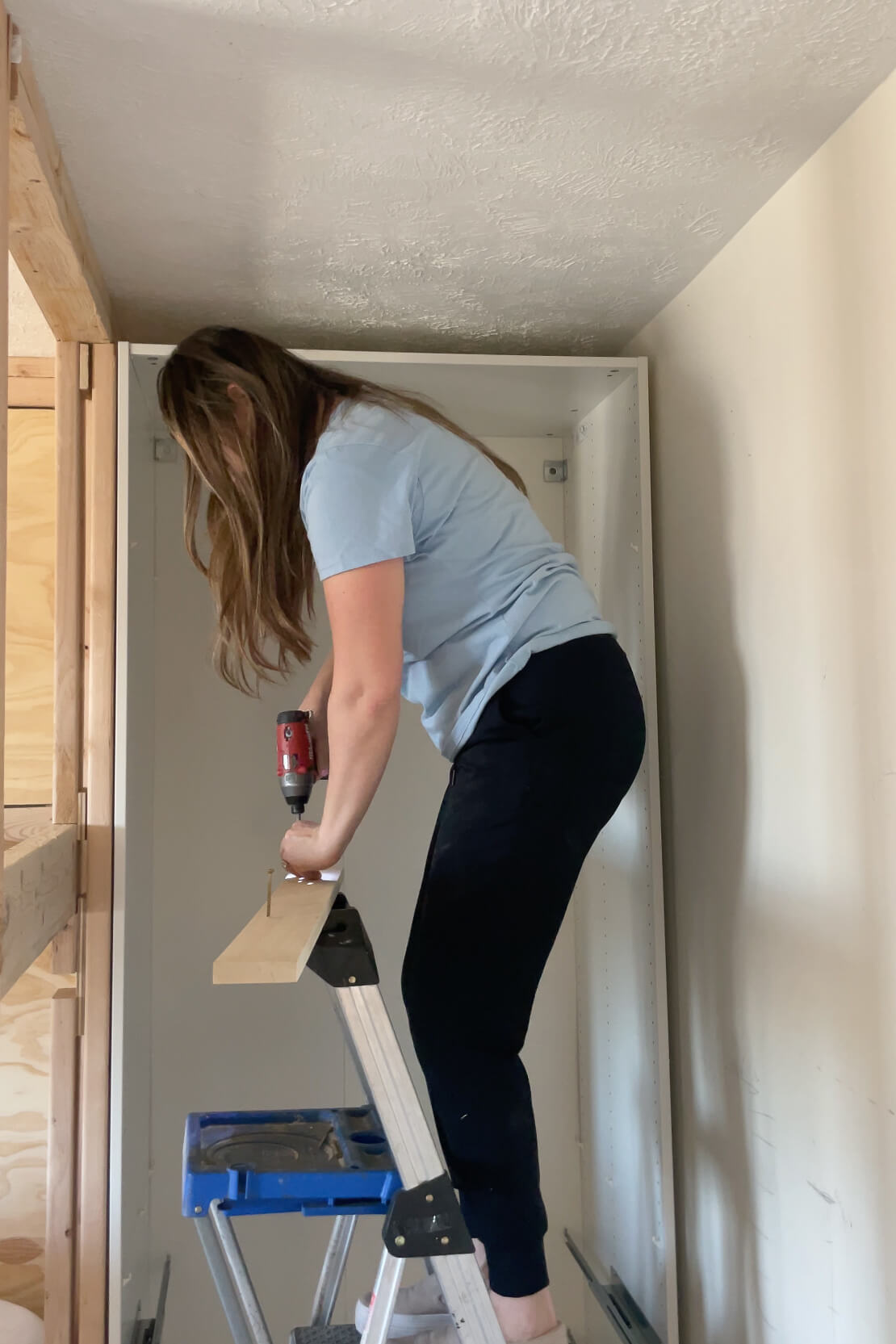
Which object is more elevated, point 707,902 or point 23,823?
point 23,823

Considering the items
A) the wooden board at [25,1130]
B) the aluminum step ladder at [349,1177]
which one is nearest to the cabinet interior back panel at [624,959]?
the aluminum step ladder at [349,1177]

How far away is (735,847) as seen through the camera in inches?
61.6

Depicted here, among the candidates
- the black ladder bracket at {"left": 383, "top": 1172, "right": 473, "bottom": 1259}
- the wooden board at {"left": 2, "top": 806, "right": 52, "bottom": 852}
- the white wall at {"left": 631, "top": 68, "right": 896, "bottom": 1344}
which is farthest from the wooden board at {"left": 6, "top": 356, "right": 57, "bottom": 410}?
the black ladder bracket at {"left": 383, "top": 1172, "right": 473, "bottom": 1259}

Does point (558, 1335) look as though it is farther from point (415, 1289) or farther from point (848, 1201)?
point (848, 1201)

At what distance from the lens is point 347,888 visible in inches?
84.4

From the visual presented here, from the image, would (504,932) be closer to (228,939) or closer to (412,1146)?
(412,1146)

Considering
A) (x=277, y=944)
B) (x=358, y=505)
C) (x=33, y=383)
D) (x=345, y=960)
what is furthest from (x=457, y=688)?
(x=33, y=383)

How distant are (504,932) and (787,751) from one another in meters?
0.50

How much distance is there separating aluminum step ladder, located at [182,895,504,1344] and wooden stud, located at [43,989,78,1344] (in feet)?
1.19

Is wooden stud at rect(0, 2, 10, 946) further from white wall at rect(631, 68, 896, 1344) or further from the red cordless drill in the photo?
white wall at rect(631, 68, 896, 1344)

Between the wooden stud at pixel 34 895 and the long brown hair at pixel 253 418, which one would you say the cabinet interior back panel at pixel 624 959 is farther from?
the wooden stud at pixel 34 895

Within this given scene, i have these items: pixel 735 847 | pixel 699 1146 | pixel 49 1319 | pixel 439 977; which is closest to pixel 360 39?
pixel 439 977

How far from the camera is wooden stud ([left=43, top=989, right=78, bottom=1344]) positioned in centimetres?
155

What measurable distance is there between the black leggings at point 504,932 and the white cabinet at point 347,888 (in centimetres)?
57
